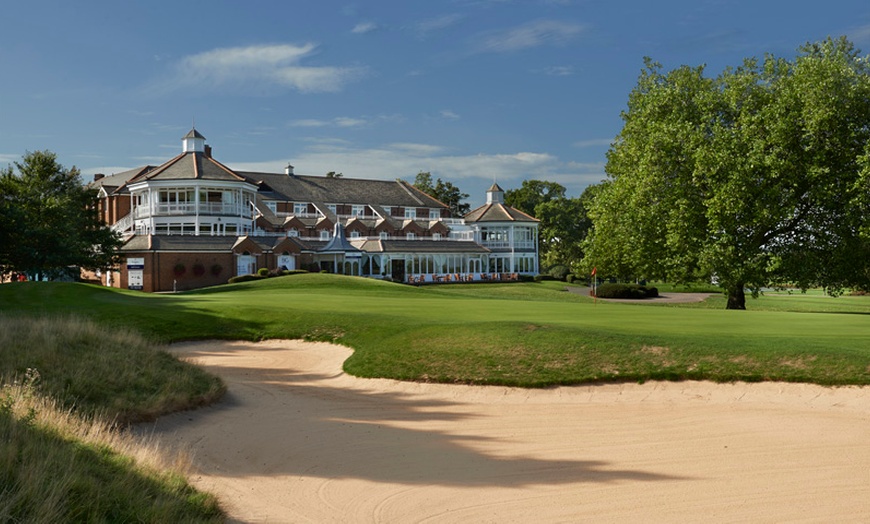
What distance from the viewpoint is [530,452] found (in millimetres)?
11273

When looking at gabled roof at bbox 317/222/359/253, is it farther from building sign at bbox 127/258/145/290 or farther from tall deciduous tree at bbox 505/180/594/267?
tall deciduous tree at bbox 505/180/594/267

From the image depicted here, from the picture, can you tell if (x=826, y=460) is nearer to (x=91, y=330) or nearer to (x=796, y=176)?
(x=91, y=330)

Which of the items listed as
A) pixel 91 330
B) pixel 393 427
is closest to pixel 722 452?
pixel 393 427

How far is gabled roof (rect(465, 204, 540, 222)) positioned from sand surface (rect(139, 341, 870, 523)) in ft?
228

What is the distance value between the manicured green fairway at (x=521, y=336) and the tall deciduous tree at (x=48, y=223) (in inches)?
638

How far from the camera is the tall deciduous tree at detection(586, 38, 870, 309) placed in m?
31.5

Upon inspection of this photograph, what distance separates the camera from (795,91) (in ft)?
107

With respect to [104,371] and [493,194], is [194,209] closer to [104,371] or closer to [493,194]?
[493,194]

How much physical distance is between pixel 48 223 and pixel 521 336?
130 feet

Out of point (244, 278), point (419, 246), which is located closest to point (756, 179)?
point (244, 278)

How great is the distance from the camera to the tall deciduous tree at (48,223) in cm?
4372

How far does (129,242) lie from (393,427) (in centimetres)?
5113

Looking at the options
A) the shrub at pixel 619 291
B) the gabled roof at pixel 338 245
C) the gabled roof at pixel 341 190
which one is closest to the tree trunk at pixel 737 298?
the shrub at pixel 619 291

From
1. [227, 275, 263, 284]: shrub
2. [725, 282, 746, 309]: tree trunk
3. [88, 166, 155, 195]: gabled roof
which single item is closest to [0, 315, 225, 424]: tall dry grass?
[725, 282, 746, 309]: tree trunk
